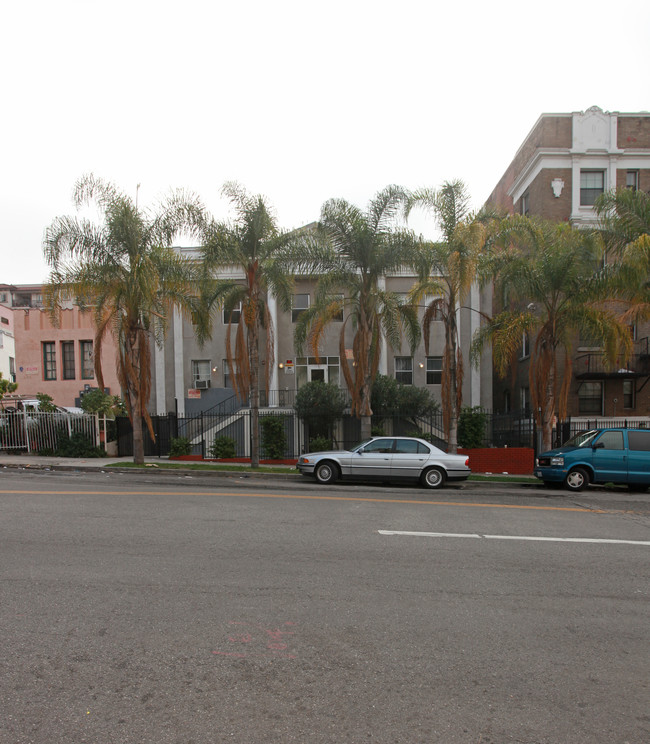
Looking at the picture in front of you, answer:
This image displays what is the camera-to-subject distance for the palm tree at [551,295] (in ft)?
56.1

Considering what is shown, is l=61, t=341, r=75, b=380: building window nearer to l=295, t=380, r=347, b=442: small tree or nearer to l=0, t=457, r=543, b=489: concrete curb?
l=0, t=457, r=543, b=489: concrete curb

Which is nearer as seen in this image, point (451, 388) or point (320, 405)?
point (451, 388)

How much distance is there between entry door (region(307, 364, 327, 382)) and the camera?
2777cm

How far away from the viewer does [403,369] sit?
27.8 meters

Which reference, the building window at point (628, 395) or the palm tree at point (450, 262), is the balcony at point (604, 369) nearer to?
the building window at point (628, 395)

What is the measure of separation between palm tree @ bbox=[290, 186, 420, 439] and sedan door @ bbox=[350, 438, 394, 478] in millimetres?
3439

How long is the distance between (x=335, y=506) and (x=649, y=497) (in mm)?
8371

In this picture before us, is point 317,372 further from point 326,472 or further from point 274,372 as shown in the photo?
point 326,472

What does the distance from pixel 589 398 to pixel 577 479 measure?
1241 centimetres

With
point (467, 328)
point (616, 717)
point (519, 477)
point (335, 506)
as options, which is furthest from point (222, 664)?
point (467, 328)

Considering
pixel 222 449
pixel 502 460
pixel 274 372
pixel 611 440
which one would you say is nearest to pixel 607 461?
pixel 611 440

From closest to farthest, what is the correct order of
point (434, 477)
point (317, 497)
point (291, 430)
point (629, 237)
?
point (317, 497)
point (434, 477)
point (629, 237)
point (291, 430)

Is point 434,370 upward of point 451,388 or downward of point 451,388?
upward

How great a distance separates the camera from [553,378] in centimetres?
1823
